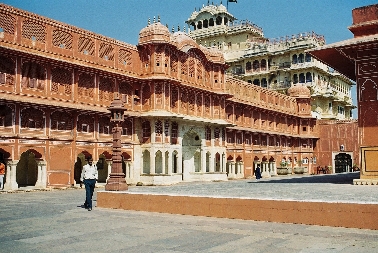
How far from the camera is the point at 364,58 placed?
2039 cm

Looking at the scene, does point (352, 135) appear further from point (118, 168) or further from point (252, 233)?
point (252, 233)

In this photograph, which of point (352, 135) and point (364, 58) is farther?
point (352, 135)

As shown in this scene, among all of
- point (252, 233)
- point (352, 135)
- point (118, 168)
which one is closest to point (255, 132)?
point (352, 135)

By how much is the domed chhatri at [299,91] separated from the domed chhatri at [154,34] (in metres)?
28.8

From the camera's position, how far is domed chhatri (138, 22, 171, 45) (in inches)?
1246

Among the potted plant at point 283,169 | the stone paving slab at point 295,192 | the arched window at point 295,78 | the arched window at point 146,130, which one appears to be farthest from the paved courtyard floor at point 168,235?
the arched window at point 295,78

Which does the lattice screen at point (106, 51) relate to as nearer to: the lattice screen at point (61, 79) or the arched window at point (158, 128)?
the lattice screen at point (61, 79)

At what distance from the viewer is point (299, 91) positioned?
5662 cm

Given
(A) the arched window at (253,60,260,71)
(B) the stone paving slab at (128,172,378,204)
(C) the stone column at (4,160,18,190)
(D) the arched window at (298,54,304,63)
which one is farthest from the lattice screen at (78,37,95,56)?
(D) the arched window at (298,54,304,63)

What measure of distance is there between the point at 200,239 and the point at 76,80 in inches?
844

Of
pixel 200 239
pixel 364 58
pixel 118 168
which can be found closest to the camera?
pixel 200 239

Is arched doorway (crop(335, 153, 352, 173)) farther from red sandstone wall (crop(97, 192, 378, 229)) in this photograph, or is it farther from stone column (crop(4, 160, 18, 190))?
red sandstone wall (crop(97, 192, 378, 229))

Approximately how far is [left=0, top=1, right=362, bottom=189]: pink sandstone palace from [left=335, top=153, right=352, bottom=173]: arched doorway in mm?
14857

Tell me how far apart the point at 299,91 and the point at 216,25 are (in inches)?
719
